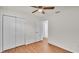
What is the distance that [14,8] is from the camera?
110cm

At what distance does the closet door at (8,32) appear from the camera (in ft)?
3.83

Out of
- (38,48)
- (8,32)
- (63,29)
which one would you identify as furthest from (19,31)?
(63,29)

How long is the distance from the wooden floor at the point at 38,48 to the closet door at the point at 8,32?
133mm

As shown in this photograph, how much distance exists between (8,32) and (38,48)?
0.56 m

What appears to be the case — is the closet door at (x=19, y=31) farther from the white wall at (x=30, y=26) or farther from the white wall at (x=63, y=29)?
the white wall at (x=63, y=29)

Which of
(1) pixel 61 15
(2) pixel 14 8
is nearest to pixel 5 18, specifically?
(2) pixel 14 8

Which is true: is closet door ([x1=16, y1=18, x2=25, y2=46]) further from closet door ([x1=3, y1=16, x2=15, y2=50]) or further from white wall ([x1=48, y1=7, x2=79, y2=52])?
white wall ([x1=48, y1=7, x2=79, y2=52])

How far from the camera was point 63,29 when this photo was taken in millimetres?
1299

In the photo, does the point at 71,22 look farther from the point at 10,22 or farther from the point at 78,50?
the point at 10,22

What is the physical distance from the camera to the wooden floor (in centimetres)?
114

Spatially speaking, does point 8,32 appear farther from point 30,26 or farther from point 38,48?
point 38,48

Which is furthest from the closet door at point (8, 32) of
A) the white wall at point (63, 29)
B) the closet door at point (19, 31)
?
the white wall at point (63, 29)
